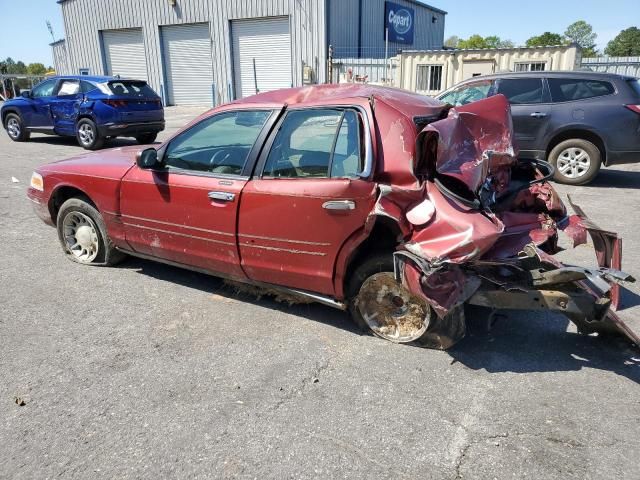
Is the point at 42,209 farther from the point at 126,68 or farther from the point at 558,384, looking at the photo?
the point at 126,68

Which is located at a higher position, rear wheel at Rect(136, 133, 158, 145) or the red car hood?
the red car hood

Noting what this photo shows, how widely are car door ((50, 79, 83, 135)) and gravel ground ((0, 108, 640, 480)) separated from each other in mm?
9161

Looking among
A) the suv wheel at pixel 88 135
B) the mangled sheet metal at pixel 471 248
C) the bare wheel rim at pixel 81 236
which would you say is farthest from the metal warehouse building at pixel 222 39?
the mangled sheet metal at pixel 471 248

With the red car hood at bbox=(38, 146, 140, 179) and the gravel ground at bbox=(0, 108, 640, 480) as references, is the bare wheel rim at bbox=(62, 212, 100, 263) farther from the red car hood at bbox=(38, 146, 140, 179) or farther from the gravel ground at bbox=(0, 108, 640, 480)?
the gravel ground at bbox=(0, 108, 640, 480)

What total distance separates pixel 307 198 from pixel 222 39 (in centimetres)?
2292

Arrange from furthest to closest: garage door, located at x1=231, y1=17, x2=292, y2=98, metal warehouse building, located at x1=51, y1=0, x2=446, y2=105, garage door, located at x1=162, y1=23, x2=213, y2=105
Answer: garage door, located at x1=162, y1=23, x2=213, y2=105 < garage door, located at x1=231, y1=17, x2=292, y2=98 < metal warehouse building, located at x1=51, y1=0, x2=446, y2=105

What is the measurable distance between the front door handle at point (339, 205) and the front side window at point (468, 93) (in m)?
6.45

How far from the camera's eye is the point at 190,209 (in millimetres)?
3939

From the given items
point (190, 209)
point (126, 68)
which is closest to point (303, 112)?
point (190, 209)

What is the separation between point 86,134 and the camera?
12234 mm

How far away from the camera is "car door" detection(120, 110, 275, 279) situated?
Answer: 3773 millimetres

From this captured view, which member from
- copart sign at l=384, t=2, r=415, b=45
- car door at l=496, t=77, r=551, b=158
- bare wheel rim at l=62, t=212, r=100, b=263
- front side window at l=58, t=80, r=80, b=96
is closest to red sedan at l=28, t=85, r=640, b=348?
bare wheel rim at l=62, t=212, r=100, b=263

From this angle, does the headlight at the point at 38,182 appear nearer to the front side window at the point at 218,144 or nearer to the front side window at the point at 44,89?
the front side window at the point at 218,144

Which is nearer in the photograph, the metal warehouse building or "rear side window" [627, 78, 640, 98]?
"rear side window" [627, 78, 640, 98]
